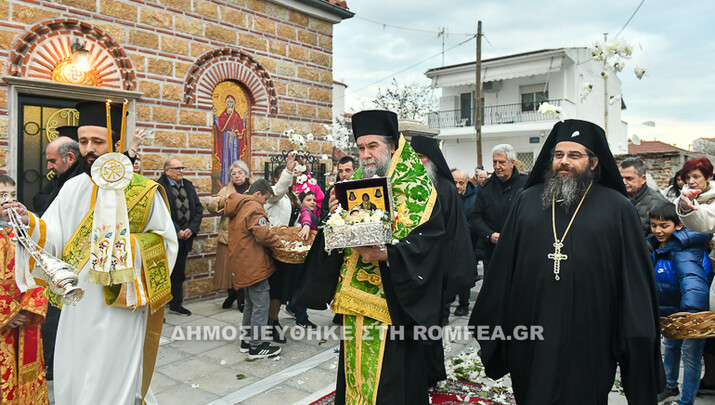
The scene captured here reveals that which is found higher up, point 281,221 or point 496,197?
point 496,197

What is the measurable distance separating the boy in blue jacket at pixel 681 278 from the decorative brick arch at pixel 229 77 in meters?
6.28

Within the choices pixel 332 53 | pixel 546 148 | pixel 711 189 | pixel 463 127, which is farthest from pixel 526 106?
pixel 546 148

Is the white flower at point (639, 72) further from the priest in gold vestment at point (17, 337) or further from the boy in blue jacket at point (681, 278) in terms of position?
the priest in gold vestment at point (17, 337)

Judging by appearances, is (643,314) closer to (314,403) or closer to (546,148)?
(546,148)

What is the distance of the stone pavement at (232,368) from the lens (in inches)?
169

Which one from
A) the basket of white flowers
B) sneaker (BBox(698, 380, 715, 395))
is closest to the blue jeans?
sneaker (BBox(698, 380, 715, 395))

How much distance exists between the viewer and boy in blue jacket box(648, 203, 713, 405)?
13.1 feet

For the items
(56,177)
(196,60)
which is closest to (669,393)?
(56,177)

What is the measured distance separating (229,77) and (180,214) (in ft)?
8.49

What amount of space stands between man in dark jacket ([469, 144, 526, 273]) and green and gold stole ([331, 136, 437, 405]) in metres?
3.05

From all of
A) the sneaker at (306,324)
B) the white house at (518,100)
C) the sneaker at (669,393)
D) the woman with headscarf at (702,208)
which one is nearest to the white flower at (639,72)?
the woman with headscarf at (702,208)

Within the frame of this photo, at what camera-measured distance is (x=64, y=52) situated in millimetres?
6215

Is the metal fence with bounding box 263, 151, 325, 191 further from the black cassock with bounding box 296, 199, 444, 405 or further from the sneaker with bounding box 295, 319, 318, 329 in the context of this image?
the black cassock with bounding box 296, 199, 444, 405

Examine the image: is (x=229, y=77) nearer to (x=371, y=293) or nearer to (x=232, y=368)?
(x=232, y=368)
